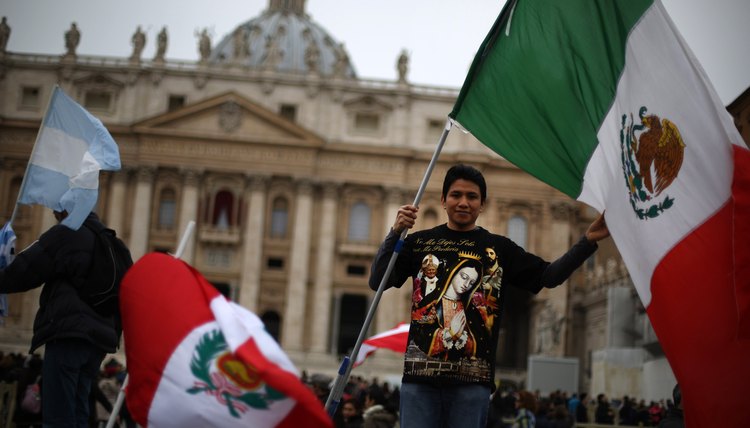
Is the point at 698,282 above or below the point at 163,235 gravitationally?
below

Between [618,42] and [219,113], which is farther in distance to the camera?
[219,113]

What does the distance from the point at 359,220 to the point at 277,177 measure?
4.95 meters

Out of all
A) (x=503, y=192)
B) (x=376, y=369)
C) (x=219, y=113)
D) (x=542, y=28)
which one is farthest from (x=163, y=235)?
(x=542, y=28)

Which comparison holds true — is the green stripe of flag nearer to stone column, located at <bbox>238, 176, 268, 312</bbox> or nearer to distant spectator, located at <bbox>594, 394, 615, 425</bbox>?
distant spectator, located at <bbox>594, 394, 615, 425</bbox>

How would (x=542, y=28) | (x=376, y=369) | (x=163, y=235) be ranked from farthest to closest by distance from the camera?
(x=163, y=235), (x=376, y=369), (x=542, y=28)

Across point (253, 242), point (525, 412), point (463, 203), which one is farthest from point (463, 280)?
point (253, 242)

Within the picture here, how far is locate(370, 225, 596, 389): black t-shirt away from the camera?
5.22 meters

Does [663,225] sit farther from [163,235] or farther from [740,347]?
[163,235]

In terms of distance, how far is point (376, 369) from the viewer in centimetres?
5103

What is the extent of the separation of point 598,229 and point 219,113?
5149 cm

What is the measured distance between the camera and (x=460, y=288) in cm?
532

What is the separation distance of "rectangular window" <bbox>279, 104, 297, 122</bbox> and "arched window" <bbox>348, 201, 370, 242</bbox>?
576 cm

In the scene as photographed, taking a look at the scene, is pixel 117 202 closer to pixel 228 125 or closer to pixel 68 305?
pixel 228 125

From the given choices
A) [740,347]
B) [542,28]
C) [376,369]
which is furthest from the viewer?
[376,369]
